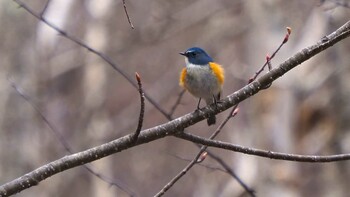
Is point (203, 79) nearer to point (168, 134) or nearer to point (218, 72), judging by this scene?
point (218, 72)

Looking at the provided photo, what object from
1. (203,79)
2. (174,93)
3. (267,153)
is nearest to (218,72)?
(203,79)

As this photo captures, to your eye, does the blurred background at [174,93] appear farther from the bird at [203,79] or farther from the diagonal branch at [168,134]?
the diagonal branch at [168,134]

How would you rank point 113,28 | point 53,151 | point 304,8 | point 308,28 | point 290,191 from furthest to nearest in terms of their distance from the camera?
point 113,28 → point 53,151 → point 304,8 → point 308,28 → point 290,191

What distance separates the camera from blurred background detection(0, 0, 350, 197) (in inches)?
263

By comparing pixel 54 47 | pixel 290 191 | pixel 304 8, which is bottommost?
pixel 290 191

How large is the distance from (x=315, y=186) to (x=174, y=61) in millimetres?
3373

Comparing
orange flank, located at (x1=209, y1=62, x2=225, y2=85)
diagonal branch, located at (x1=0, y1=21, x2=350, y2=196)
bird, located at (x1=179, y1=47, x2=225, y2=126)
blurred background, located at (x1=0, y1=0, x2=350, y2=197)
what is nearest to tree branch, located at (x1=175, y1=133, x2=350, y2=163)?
diagonal branch, located at (x1=0, y1=21, x2=350, y2=196)

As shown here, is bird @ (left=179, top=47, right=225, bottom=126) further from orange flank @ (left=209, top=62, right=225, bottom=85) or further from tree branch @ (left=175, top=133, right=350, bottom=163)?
tree branch @ (left=175, top=133, right=350, bottom=163)

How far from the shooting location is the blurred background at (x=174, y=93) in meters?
6.68

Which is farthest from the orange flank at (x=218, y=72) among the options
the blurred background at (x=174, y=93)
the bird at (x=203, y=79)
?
A: the blurred background at (x=174, y=93)

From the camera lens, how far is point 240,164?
7.32 meters

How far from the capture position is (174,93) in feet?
35.8

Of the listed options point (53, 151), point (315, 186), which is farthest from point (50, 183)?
point (315, 186)

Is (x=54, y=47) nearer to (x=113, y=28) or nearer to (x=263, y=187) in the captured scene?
(x=113, y=28)
